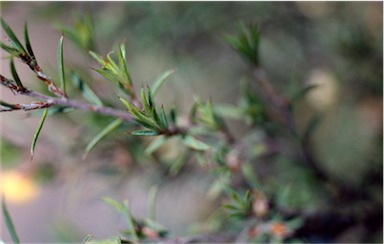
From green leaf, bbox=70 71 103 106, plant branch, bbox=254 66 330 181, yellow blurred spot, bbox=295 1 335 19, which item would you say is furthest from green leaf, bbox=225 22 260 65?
yellow blurred spot, bbox=295 1 335 19

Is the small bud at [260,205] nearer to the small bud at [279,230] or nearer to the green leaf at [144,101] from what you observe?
the small bud at [279,230]

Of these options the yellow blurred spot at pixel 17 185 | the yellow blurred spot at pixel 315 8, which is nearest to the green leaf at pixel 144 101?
the yellow blurred spot at pixel 17 185

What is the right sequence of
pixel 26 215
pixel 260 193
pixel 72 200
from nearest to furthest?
pixel 260 193, pixel 72 200, pixel 26 215

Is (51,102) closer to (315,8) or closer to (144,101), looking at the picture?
(144,101)

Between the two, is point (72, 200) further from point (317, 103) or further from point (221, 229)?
point (317, 103)

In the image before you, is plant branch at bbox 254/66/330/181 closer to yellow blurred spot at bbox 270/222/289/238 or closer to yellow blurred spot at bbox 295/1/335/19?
yellow blurred spot at bbox 270/222/289/238

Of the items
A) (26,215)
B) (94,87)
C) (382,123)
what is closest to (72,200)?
(94,87)

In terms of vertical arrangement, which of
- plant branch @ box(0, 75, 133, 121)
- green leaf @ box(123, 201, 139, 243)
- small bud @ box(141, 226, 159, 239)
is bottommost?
small bud @ box(141, 226, 159, 239)

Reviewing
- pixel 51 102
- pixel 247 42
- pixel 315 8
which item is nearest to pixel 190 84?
pixel 315 8
